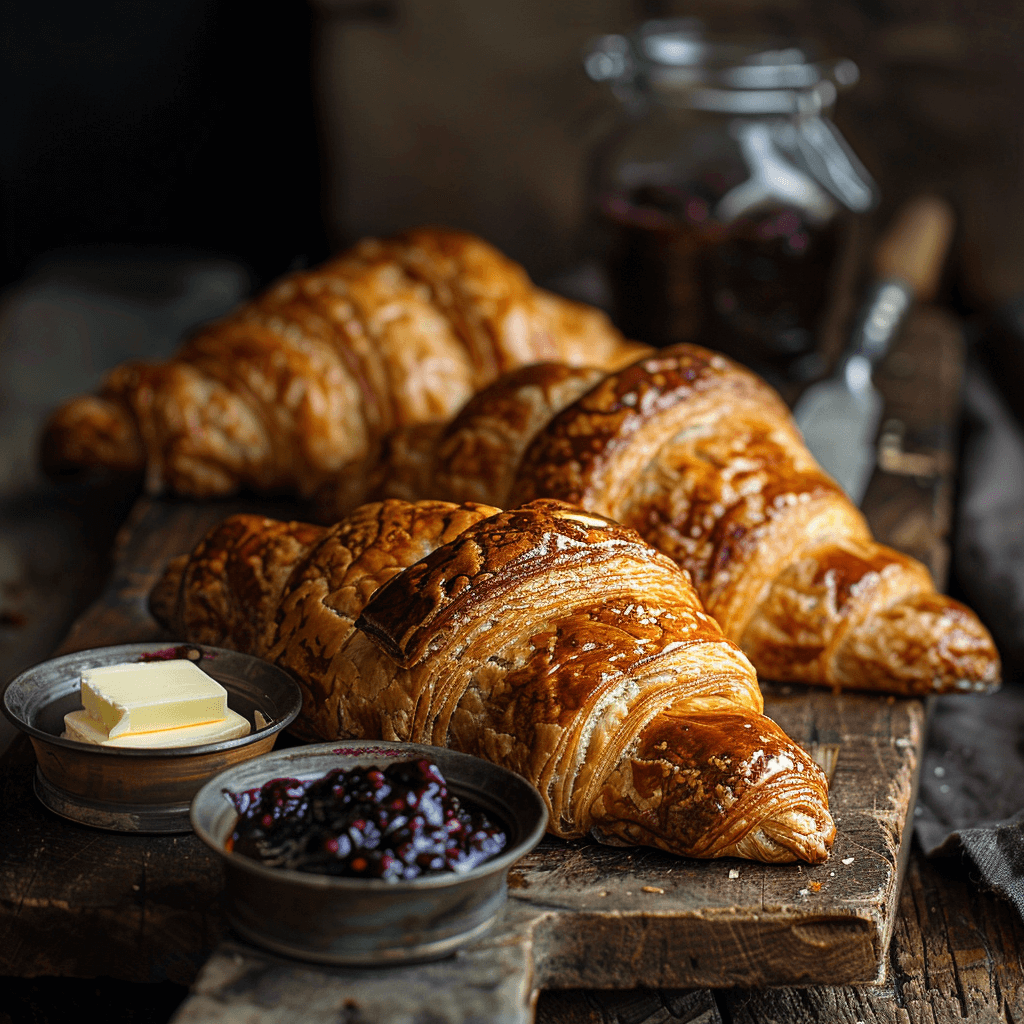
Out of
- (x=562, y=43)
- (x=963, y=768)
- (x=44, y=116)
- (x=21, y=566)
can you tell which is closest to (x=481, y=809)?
(x=963, y=768)

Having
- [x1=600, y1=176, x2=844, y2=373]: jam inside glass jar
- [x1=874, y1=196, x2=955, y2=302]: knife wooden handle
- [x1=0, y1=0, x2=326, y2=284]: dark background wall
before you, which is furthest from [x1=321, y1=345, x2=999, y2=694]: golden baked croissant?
[x1=0, y1=0, x2=326, y2=284]: dark background wall

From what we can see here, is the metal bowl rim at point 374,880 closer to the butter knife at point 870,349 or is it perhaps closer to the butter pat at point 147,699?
the butter pat at point 147,699

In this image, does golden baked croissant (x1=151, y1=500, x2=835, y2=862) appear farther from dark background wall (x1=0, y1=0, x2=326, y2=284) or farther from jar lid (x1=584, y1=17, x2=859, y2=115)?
dark background wall (x1=0, y1=0, x2=326, y2=284)

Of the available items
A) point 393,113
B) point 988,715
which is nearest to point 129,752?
point 988,715

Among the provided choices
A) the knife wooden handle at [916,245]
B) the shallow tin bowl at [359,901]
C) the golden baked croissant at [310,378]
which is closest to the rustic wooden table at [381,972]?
the shallow tin bowl at [359,901]

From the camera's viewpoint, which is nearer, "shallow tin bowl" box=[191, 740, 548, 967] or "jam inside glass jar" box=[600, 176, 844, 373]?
"shallow tin bowl" box=[191, 740, 548, 967]

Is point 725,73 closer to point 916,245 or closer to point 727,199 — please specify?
point 727,199
